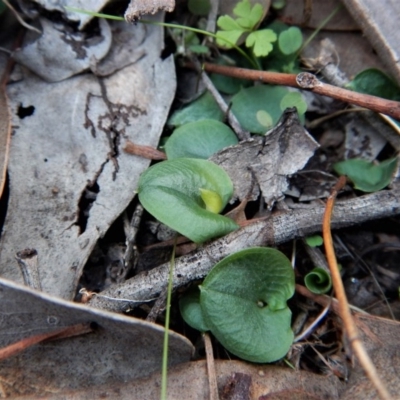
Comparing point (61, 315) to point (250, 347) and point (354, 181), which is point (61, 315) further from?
point (354, 181)

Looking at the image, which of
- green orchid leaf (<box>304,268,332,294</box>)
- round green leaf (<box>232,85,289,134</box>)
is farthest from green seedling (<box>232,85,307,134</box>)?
green orchid leaf (<box>304,268,332,294</box>)

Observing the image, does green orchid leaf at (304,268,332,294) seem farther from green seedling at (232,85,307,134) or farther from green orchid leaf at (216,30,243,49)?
green orchid leaf at (216,30,243,49)

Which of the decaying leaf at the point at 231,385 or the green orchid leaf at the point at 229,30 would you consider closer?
the decaying leaf at the point at 231,385

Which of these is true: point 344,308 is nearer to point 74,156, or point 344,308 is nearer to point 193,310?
point 193,310

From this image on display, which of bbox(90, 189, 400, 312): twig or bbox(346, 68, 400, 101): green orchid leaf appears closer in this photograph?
bbox(90, 189, 400, 312): twig

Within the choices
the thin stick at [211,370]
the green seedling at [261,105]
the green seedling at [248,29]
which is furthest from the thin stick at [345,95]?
the thin stick at [211,370]

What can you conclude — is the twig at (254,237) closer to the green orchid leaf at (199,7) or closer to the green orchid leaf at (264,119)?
the green orchid leaf at (264,119)

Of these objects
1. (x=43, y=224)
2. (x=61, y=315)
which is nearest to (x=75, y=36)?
(x=43, y=224)
